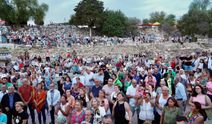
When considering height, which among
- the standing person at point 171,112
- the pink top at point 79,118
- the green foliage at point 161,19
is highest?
the green foliage at point 161,19

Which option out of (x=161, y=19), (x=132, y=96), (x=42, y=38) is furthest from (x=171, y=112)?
(x=161, y=19)

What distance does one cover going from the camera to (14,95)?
34.2 ft

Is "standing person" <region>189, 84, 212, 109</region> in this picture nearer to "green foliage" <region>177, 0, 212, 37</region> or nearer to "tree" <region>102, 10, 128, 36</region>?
"tree" <region>102, 10, 128, 36</region>

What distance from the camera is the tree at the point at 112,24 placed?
73375 mm

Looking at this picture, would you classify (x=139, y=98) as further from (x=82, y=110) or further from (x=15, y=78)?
(x=15, y=78)

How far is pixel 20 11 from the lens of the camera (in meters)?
68.4

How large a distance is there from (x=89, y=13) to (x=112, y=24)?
484 cm

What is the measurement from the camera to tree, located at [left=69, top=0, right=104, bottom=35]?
72188 millimetres

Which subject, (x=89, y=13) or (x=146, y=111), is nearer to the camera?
(x=146, y=111)

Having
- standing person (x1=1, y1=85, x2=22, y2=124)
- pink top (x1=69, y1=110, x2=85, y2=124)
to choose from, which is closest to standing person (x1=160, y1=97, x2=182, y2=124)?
pink top (x1=69, y1=110, x2=85, y2=124)

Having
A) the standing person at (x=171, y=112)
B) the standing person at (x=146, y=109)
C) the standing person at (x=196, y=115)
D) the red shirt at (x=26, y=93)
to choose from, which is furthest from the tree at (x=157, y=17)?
the standing person at (x=196, y=115)

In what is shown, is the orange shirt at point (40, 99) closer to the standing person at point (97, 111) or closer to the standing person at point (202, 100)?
the standing person at point (97, 111)

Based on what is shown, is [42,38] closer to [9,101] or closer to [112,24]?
[112,24]

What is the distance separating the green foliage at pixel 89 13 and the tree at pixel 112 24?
130 centimetres
